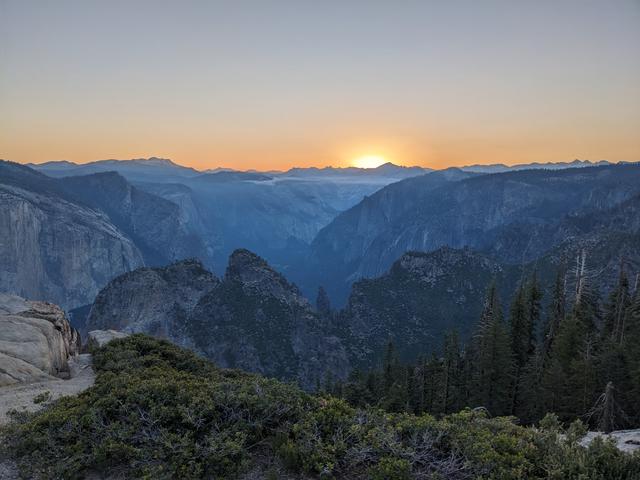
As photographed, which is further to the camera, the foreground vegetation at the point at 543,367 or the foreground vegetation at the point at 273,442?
the foreground vegetation at the point at 543,367

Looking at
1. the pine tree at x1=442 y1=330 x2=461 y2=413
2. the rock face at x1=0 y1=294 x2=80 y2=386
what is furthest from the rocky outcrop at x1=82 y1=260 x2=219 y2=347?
the rock face at x1=0 y1=294 x2=80 y2=386

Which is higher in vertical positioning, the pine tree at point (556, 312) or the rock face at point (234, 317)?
the pine tree at point (556, 312)

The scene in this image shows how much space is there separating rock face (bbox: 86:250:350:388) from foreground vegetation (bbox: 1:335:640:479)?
108 metres

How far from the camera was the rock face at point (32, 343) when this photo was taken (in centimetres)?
1933

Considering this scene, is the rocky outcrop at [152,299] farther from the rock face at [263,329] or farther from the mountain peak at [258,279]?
the mountain peak at [258,279]

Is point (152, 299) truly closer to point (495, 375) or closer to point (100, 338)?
point (100, 338)

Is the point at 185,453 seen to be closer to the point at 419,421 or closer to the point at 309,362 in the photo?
the point at 419,421

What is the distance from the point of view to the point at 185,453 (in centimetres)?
948

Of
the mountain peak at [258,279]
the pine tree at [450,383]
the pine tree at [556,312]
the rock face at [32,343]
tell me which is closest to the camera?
the rock face at [32,343]

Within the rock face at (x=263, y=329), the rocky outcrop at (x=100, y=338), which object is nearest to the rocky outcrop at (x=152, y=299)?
the rock face at (x=263, y=329)

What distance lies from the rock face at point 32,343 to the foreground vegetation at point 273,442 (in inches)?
338

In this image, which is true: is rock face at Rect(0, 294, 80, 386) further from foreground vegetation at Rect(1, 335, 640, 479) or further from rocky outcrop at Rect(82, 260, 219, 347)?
rocky outcrop at Rect(82, 260, 219, 347)

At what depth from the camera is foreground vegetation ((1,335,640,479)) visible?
898 cm

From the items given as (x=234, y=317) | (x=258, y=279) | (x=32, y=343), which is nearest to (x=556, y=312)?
(x=32, y=343)
